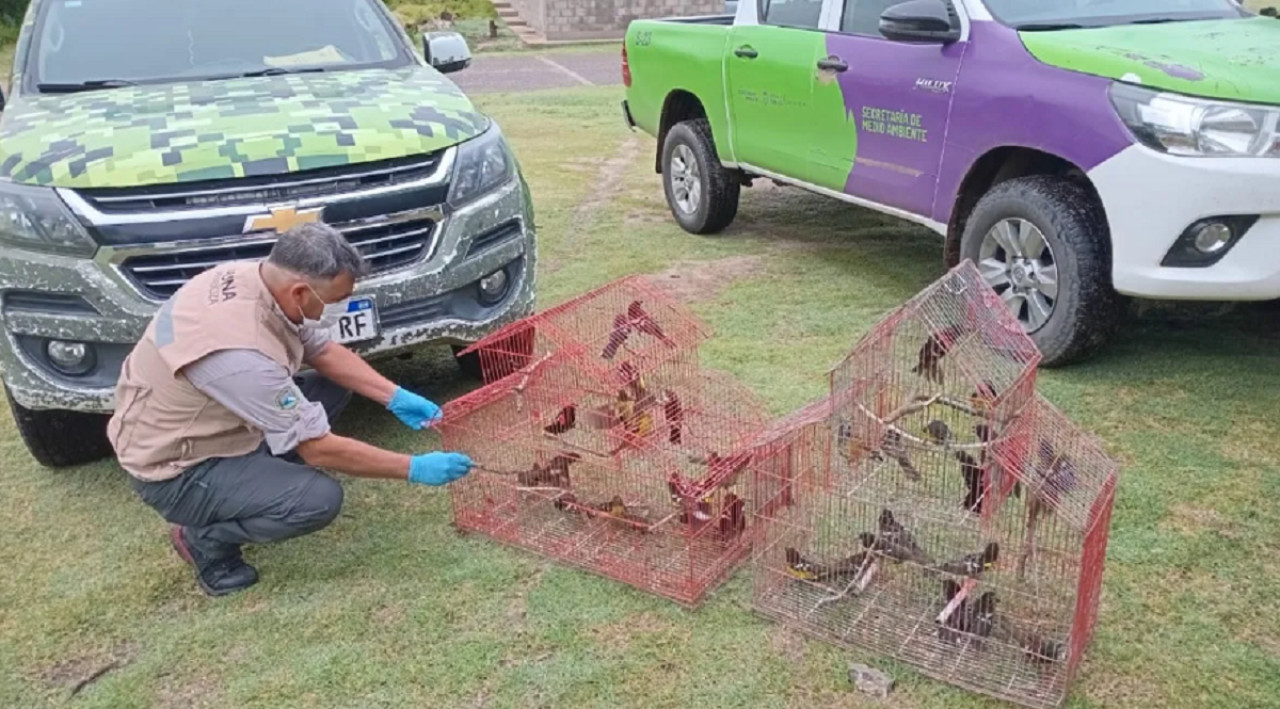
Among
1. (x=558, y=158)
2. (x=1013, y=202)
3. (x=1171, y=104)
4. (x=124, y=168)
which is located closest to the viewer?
(x=124, y=168)

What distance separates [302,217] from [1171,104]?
3.09 meters

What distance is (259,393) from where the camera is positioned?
302cm

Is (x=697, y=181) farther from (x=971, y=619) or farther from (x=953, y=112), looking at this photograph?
(x=971, y=619)

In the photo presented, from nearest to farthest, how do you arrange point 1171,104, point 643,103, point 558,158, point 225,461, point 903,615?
point 903,615, point 225,461, point 1171,104, point 643,103, point 558,158

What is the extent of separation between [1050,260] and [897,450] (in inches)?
77.9

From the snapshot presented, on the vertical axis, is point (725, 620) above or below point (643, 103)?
below

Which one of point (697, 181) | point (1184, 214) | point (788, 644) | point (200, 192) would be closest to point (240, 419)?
point (200, 192)

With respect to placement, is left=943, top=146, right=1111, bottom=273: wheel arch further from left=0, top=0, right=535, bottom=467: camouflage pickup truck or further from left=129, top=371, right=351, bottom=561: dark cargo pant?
left=129, top=371, right=351, bottom=561: dark cargo pant

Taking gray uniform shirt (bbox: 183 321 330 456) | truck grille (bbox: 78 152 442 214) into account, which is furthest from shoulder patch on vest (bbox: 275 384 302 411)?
truck grille (bbox: 78 152 442 214)

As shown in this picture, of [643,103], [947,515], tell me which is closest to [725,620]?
[947,515]

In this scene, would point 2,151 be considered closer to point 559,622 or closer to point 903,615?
point 559,622

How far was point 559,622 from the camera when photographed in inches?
122

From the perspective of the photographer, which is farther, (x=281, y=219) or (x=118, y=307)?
(x=281, y=219)

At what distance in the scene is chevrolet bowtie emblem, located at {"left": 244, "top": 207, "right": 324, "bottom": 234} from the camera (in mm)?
3725
